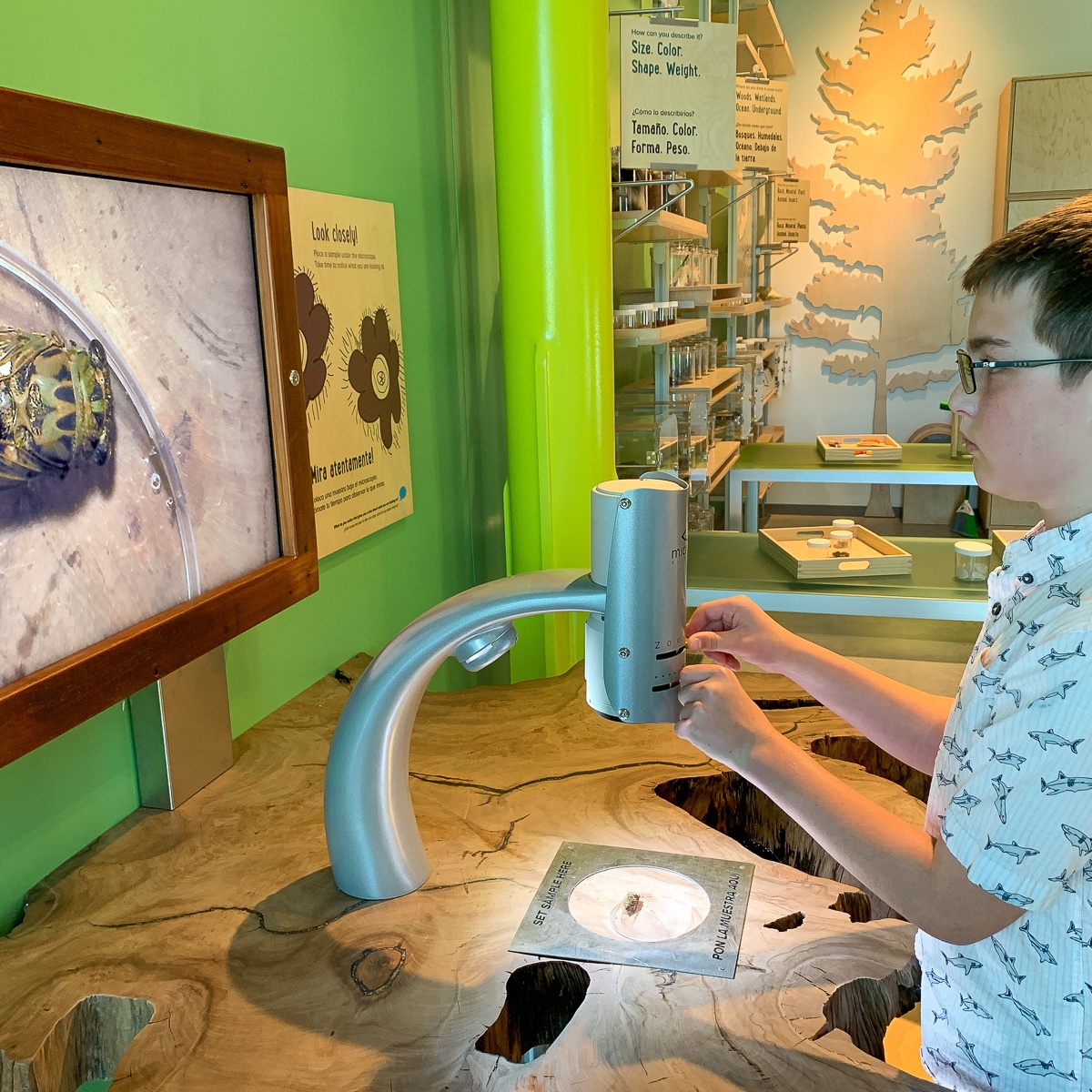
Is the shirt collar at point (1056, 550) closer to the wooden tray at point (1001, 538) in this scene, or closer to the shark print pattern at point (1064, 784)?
the shark print pattern at point (1064, 784)

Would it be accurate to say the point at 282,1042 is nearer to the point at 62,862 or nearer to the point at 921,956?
the point at 62,862

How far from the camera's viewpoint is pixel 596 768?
53.2 inches

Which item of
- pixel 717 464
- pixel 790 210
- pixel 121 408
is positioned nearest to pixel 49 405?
pixel 121 408

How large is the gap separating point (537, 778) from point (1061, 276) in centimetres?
A: 84

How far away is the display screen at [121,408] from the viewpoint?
882 millimetres

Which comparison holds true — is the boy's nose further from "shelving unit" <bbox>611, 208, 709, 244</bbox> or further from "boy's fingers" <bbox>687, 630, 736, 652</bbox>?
"shelving unit" <bbox>611, 208, 709, 244</bbox>

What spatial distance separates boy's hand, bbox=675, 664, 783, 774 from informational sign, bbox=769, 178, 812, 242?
4.34m

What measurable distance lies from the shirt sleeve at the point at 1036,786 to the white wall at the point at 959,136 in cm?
551

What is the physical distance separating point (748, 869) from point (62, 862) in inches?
30.4

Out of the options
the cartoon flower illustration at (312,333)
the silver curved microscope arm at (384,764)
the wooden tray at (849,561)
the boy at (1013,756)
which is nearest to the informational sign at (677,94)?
the cartoon flower illustration at (312,333)

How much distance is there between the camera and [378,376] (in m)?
1.80

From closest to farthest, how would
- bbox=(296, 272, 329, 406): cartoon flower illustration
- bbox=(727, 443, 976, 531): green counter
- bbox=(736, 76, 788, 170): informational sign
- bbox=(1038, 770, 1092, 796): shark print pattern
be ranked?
1. bbox=(1038, 770, 1092, 796): shark print pattern
2. bbox=(296, 272, 329, 406): cartoon flower illustration
3. bbox=(736, 76, 788, 170): informational sign
4. bbox=(727, 443, 976, 531): green counter

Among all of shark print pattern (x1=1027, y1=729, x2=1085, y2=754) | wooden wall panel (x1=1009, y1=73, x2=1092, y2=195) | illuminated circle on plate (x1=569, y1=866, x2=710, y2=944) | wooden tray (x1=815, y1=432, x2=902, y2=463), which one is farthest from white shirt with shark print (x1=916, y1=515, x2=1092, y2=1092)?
wooden wall panel (x1=1009, y1=73, x2=1092, y2=195)

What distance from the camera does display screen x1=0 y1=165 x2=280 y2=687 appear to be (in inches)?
34.7
